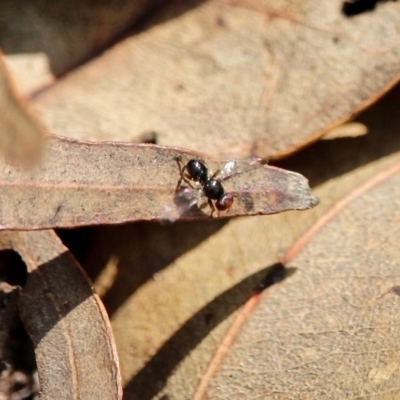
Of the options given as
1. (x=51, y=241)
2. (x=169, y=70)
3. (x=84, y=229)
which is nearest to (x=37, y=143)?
(x=51, y=241)

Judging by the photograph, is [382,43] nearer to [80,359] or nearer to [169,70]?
[169,70]

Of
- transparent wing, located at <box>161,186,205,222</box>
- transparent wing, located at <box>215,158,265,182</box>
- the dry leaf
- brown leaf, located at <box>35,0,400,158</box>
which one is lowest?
transparent wing, located at <box>161,186,205,222</box>

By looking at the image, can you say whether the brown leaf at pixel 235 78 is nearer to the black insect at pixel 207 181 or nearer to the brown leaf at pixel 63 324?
the black insect at pixel 207 181

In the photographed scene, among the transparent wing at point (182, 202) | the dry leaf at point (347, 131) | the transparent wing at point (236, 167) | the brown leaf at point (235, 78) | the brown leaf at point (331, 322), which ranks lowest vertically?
the brown leaf at point (331, 322)

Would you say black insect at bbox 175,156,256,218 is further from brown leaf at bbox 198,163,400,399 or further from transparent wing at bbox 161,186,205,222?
brown leaf at bbox 198,163,400,399

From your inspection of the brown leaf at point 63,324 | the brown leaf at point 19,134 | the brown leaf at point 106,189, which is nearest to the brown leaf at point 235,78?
the brown leaf at point 106,189

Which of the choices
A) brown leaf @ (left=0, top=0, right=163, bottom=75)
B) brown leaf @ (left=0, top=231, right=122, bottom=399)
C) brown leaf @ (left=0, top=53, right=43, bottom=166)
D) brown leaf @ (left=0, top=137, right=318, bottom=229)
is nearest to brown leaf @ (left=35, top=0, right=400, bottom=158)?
brown leaf @ (left=0, top=0, right=163, bottom=75)
